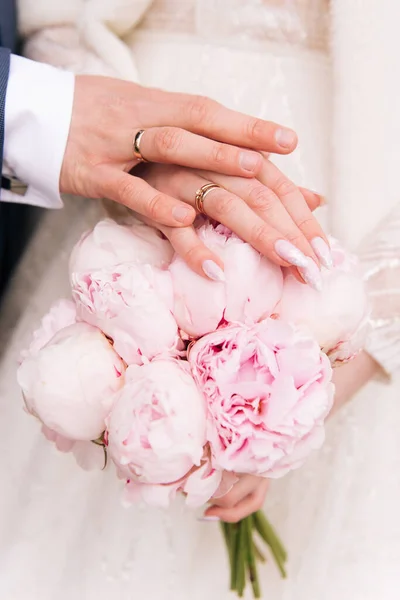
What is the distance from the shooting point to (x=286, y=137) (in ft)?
1.85

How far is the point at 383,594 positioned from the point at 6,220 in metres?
0.72

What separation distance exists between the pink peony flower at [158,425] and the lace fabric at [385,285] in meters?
0.33

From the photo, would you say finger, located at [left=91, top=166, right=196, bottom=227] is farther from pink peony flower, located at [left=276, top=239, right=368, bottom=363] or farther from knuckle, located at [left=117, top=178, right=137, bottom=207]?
pink peony flower, located at [left=276, top=239, right=368, bottom=363]

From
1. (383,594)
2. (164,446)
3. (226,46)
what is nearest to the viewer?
(164,446)

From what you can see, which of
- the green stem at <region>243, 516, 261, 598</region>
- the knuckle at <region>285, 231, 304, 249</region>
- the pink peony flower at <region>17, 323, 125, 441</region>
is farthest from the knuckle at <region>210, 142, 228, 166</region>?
the green stem at <region>243, 516, 261, 598</region>

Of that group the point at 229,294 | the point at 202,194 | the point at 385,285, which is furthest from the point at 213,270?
the point at 385,285

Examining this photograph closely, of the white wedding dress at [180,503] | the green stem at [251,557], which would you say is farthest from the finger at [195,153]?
the green stem at [251,557]

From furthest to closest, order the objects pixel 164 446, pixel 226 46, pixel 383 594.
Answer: pixel 226 46 → pixel 383 594 → pixel 164 446

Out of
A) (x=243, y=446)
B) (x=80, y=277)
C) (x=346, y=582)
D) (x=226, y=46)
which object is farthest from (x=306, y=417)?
(x=226, y=46)

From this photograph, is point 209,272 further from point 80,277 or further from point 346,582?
point 346,582

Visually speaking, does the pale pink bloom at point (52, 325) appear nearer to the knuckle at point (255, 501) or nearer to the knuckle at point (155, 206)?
the knuckle at point (155, 206)

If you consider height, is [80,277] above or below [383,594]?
above

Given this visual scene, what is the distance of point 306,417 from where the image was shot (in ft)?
1.42

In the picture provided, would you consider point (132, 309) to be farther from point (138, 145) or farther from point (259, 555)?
point (259, 555)
